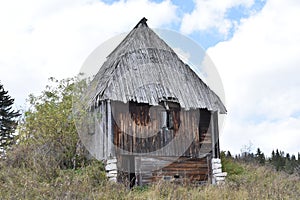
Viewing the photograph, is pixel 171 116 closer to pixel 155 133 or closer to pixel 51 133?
pixel 155 133

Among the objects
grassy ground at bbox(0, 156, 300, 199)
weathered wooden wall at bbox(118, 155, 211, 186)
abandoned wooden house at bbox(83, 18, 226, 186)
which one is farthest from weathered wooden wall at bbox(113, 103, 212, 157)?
grassy ground at bbox(0, 156, 300, 199)

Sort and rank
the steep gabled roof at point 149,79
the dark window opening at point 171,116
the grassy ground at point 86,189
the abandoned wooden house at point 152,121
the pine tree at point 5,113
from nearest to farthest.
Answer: the grassy ground at point 86,189
the abandoned wooden house at point 152,121
the steep gabled roof at point 149,79
the dark window opening at point 171,116
the pine tree at point 5,113

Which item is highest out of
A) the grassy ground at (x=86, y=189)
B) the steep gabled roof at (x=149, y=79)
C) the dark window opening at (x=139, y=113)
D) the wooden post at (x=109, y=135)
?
the steep gabled roof at (x=149, y=79)

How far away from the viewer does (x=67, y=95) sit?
17328 mm

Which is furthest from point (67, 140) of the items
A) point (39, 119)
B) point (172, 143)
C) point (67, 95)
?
point (172, 143)

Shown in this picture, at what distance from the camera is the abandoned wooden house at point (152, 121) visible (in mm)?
13594

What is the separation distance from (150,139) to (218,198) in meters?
4.53

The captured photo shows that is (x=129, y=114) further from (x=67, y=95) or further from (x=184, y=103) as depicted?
(x=67, y=95)

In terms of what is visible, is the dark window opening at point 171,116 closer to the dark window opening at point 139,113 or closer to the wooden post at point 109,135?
the dark window opening at point 139,113

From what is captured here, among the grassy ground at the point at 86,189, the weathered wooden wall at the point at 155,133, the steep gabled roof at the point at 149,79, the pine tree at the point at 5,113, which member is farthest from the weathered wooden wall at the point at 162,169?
the pine tree at the point at 5,113

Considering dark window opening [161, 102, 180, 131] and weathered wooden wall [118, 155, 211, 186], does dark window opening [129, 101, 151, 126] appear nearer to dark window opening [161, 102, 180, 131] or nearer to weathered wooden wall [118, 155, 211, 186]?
dark window opening [161, 102, 180, 131]

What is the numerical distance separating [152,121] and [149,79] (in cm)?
162

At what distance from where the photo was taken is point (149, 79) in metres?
14.7

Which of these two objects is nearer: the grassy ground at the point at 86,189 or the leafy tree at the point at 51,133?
the grassy ground at the point at 86,189
